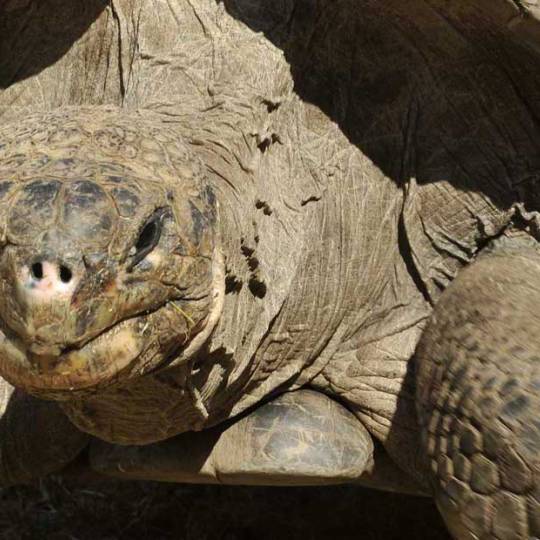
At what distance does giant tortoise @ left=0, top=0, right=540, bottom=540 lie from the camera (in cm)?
192

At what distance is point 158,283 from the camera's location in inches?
74.2

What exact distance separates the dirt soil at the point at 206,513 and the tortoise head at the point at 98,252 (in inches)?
70.5

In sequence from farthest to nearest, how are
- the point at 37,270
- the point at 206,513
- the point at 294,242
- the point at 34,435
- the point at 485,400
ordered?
the point at 206,513, the point at 34,435, the point at 294,242, the point at 485,400, the point at 37,270

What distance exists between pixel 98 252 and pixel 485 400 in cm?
91

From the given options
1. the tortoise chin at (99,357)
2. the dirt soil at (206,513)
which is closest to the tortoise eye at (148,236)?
the tortoise chin at (99,357)

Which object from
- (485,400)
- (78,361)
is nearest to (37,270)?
(78,361)

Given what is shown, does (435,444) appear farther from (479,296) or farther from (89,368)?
(89,368)

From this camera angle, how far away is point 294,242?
246 centimetres

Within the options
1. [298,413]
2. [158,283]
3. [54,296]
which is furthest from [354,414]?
[54,296]

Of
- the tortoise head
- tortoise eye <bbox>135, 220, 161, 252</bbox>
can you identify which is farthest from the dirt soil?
tortoise eye <bbox>135, 220, 161, 252</bbox>

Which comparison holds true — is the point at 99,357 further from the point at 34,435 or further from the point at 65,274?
the point at 34,435

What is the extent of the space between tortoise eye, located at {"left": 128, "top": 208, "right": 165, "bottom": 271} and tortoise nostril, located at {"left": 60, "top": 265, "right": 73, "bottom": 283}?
0.11 metres

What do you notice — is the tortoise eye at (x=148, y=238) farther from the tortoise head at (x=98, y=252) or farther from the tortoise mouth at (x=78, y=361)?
the tortoise mouth at (x=78, y=361)

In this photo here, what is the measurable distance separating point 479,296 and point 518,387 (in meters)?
0.30
